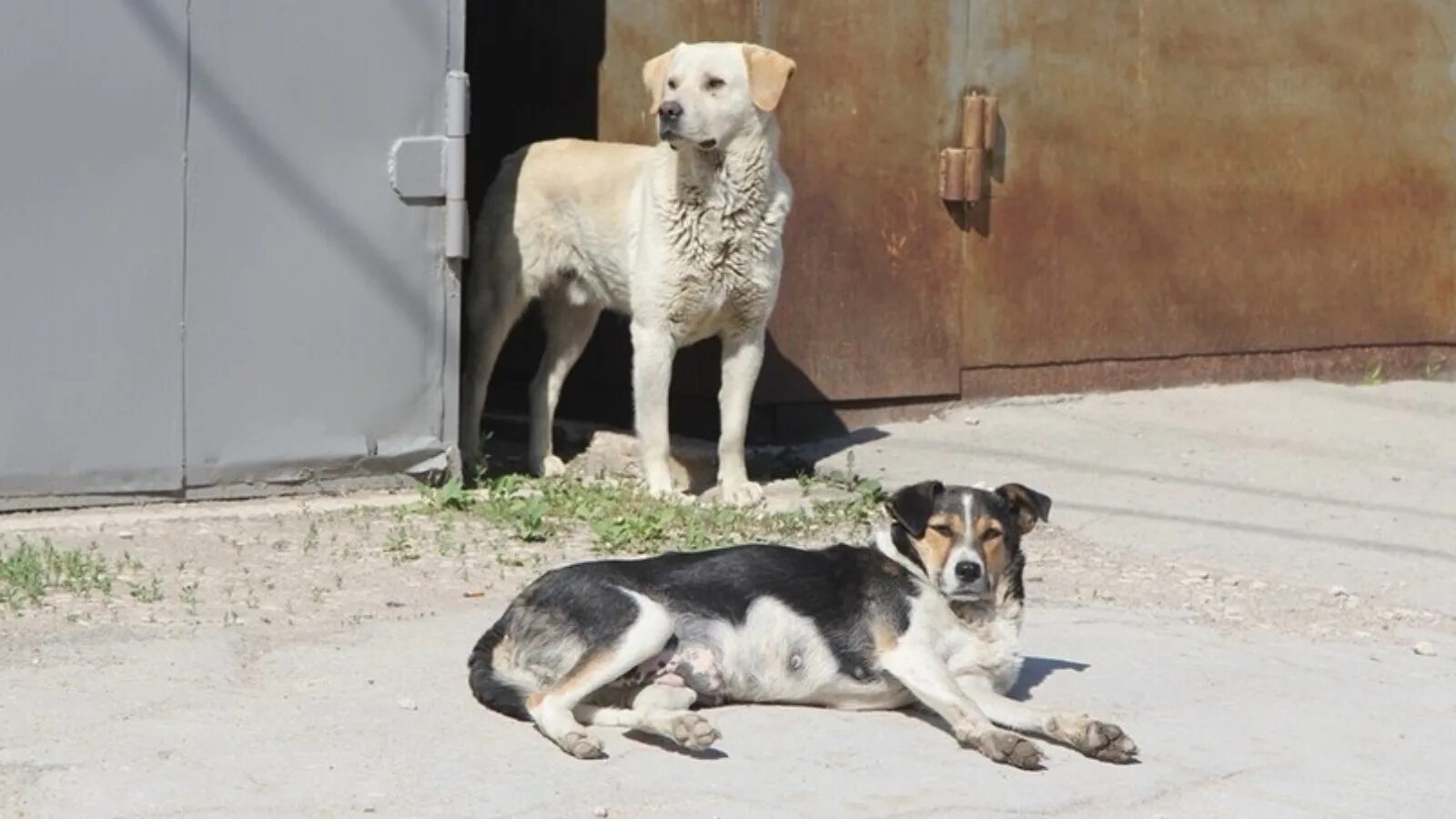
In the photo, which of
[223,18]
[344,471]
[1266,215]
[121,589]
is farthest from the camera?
[1266,215]

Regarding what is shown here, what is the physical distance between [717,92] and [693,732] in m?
4.02

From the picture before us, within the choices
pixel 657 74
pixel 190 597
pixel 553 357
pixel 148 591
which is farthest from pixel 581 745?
pixel 553 357

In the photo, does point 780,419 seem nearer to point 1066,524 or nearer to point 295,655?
point 1066,524

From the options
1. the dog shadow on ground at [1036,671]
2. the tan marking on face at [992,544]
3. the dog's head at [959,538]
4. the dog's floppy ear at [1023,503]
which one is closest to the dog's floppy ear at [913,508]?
the dog's head at [959,538]

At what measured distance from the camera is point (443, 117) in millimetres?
8586

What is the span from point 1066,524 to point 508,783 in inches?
156

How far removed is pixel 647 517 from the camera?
8180 mm

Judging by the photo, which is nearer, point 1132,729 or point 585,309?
point 1132,729

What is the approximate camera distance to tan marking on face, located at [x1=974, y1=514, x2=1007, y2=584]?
582cm

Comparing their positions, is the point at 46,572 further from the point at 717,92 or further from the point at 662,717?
the point at 717,92

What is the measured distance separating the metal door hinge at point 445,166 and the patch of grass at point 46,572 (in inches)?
76.7

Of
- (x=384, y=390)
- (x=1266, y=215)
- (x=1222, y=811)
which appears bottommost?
(x=1222, y=811)

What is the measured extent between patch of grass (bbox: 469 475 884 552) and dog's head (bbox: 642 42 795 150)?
1.40 meters

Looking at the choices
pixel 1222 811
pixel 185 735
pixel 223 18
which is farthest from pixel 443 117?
pixel 1222 811
